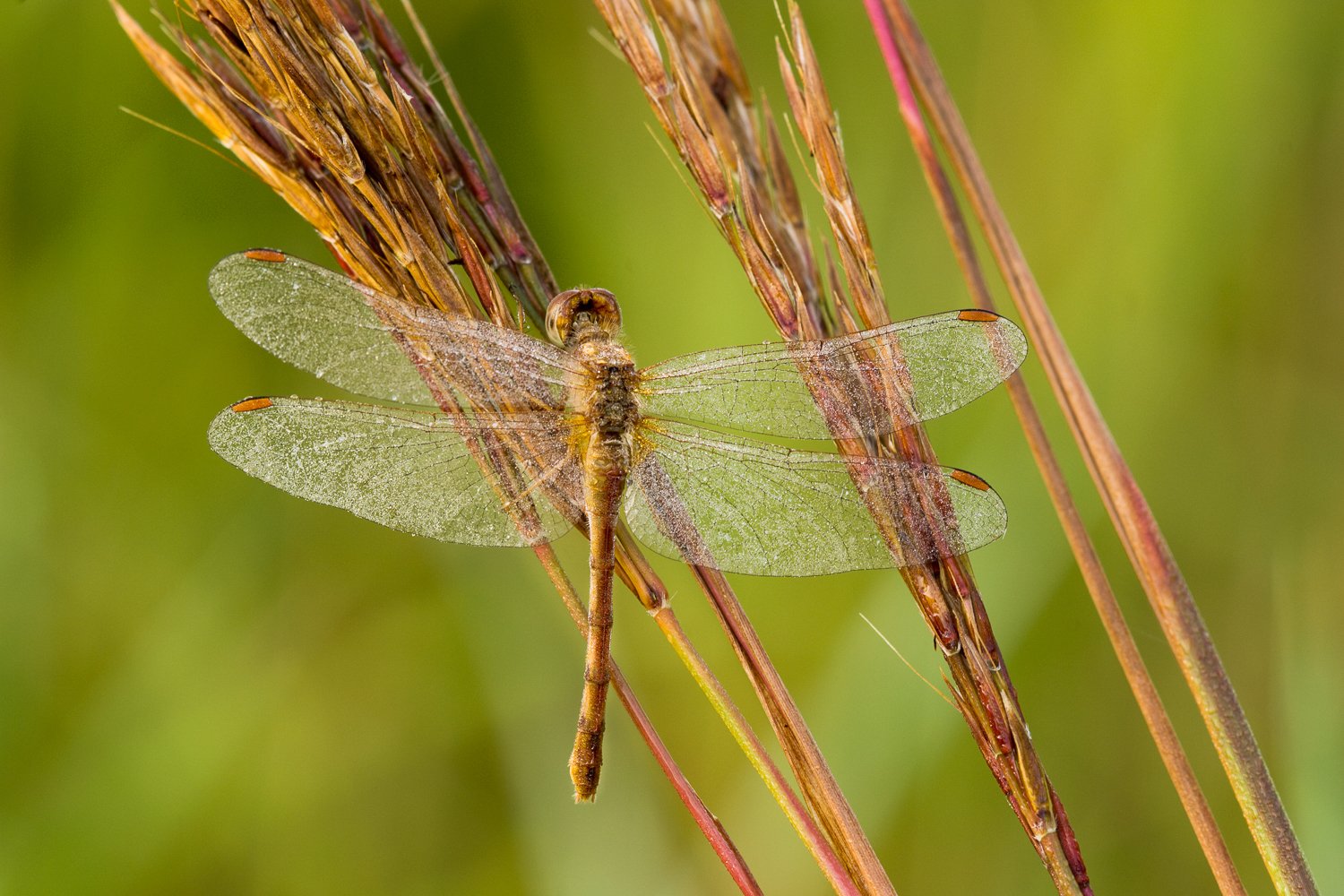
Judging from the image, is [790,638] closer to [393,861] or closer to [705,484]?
[705,484]

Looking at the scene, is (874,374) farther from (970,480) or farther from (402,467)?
(402,467)

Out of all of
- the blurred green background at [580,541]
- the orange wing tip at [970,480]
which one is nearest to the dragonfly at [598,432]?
the orange wing tip at [970,480]

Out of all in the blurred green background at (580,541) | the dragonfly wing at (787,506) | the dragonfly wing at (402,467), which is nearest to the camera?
the dragonfly wing at (787,506)

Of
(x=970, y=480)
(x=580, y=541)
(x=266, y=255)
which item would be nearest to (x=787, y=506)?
(x=970, y=480)

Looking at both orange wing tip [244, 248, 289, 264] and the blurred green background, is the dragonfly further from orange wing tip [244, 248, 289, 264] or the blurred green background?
the blurred green background

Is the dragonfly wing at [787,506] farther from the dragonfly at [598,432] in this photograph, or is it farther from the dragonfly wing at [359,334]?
the dragonfly wing at [359,334]

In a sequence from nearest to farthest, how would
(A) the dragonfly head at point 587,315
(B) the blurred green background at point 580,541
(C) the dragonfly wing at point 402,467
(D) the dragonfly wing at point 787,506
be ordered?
→ (D) the dragonfly wing at point 787,506
(C) the dragonfly wing at point 402,467
(A) the dragonfly head at point 587,315
(B) the blurred green background at point 580,541

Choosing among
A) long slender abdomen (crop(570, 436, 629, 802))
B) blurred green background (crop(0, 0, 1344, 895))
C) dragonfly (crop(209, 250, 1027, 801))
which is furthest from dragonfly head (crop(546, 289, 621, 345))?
blurred green background (crop(0, 0, 1344, 895))

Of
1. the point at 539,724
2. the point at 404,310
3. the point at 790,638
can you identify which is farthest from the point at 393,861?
the point at 404,310
